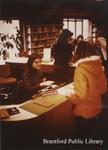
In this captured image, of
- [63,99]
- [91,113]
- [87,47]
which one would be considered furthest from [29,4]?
[91,113]

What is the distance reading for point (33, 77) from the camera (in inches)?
149

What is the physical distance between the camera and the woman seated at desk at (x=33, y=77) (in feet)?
12.3

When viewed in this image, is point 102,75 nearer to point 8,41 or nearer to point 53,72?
point 53,72

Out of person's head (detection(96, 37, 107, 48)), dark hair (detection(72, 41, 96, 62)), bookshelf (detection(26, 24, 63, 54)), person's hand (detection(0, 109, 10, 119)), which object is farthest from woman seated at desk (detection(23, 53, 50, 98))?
person's head (detection(96, 37, 107, 48))

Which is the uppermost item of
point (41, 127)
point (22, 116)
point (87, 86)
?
point (87, 86)

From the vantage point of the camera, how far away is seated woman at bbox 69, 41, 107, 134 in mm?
3727

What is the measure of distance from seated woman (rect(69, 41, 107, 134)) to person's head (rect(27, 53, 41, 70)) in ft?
1.17

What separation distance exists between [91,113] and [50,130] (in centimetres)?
45

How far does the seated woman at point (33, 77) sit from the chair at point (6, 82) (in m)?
0.13

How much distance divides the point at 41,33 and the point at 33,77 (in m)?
0.45

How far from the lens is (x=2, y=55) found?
3.74 m

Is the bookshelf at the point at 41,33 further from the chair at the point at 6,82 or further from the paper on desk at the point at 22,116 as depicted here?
the paper on desk at the point at 22,116

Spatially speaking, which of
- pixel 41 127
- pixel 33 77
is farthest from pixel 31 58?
pixel 41 127

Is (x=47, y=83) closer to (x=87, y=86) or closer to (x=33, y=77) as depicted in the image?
(x=33, y=77)
